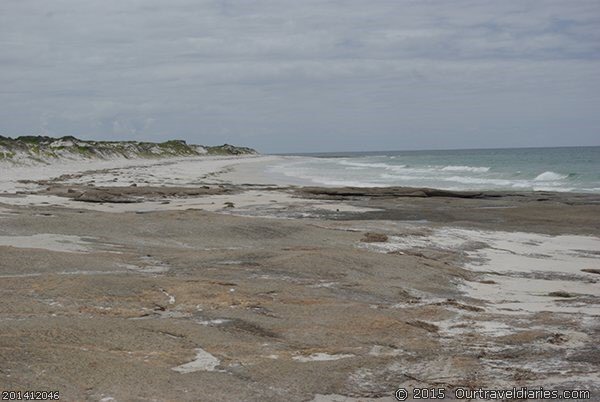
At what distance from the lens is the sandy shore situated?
22.3ft

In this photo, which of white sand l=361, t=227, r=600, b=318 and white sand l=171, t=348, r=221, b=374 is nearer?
white sand l=171, t=348, r=221, b=374

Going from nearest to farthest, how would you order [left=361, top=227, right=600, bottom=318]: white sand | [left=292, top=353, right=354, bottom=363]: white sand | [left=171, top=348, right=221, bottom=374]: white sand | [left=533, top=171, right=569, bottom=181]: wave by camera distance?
1. [left=171, top=348, right=221, bottom=374]: white sand
2. [left=292, top=353, right=354, bottom=363]: white sand
3. [left=361, top=227, right=600, bottom=318]: white sand
4. [left=533, top=171, right=569, bottom=181]: wave

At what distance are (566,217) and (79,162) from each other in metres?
55.3

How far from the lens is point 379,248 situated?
50.9 feet

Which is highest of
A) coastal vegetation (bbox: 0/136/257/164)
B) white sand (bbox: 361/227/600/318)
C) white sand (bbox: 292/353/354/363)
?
coastal vegetation (bbox: 0/136/257/164)

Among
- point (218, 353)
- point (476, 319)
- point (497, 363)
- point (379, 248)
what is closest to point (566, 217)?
point (379, 248)

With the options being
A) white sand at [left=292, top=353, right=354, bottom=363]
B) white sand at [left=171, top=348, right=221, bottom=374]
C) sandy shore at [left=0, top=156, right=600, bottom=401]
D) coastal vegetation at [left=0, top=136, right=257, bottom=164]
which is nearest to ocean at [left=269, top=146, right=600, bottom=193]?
coastal vegetation at [left=0, top=136, right=257, bottom=164]

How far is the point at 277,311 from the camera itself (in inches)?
358

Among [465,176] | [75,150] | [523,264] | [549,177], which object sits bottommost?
[523,264]

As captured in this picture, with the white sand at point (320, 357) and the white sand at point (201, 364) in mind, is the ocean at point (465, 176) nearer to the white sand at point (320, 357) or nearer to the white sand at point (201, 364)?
the white sand at point (320, 357)

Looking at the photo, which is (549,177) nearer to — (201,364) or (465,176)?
(465,176)

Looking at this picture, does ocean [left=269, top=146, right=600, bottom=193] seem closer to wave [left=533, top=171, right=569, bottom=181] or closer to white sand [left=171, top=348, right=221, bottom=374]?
wave [left=533, top=171, right=569, bottom=181]

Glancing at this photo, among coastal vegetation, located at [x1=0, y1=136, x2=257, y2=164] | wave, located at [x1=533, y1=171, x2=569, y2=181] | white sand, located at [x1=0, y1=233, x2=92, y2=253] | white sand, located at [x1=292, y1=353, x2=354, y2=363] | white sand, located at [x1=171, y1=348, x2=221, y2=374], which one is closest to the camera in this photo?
white sand, located at [x1=171, y1=348, x2=221, y2=374]

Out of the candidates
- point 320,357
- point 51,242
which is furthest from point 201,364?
point 51,242
